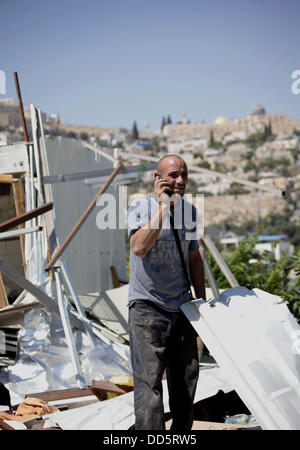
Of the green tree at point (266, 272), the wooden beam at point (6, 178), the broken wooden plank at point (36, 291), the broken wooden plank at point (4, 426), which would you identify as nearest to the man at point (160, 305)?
the broken wooden plank at point (4, 426)

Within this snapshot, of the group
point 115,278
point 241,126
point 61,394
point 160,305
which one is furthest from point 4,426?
point 241,126

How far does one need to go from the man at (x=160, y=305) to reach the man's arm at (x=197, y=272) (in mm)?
110

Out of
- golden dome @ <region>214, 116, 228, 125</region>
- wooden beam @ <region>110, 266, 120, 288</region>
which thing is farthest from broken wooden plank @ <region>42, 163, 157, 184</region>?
golden dome @ <region>214, 116, 228, 125</region>

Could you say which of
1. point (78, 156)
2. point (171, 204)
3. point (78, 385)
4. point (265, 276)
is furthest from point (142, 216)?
point (265, 276)

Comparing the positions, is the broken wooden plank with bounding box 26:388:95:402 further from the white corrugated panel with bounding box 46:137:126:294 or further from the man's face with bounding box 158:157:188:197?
the white corrugated panel with bounding box 46:137:126:294

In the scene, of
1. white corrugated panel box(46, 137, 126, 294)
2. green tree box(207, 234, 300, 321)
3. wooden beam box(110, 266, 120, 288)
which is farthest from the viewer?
wooden beam box(110, 266, 120, 288)

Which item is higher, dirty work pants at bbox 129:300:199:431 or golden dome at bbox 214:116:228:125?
golden dome at bbox 214:116:228:125

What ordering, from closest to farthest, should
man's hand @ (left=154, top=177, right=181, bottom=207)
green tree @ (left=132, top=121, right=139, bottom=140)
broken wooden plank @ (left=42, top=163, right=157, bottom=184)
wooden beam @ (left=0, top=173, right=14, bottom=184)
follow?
man's hand @ (left=154, top=177, right=181, bottom=207) < broken wooden plank @ (left=42, top=163, right=157, bottom=184) < wooden beam @ (left=0, top=173, right=14, bottom=184) < green tree @ (left=132, top=121, right=139, bottom=140)

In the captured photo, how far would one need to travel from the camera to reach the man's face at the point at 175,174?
8.97 ft

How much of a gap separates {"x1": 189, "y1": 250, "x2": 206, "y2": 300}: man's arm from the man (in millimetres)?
110

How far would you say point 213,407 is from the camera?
13.4 ft

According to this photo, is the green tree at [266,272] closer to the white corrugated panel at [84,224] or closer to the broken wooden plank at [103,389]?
the white corrugated panel at [84,224]

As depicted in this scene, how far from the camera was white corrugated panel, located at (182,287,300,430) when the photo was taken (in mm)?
2454

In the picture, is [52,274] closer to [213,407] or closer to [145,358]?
[213,407]
